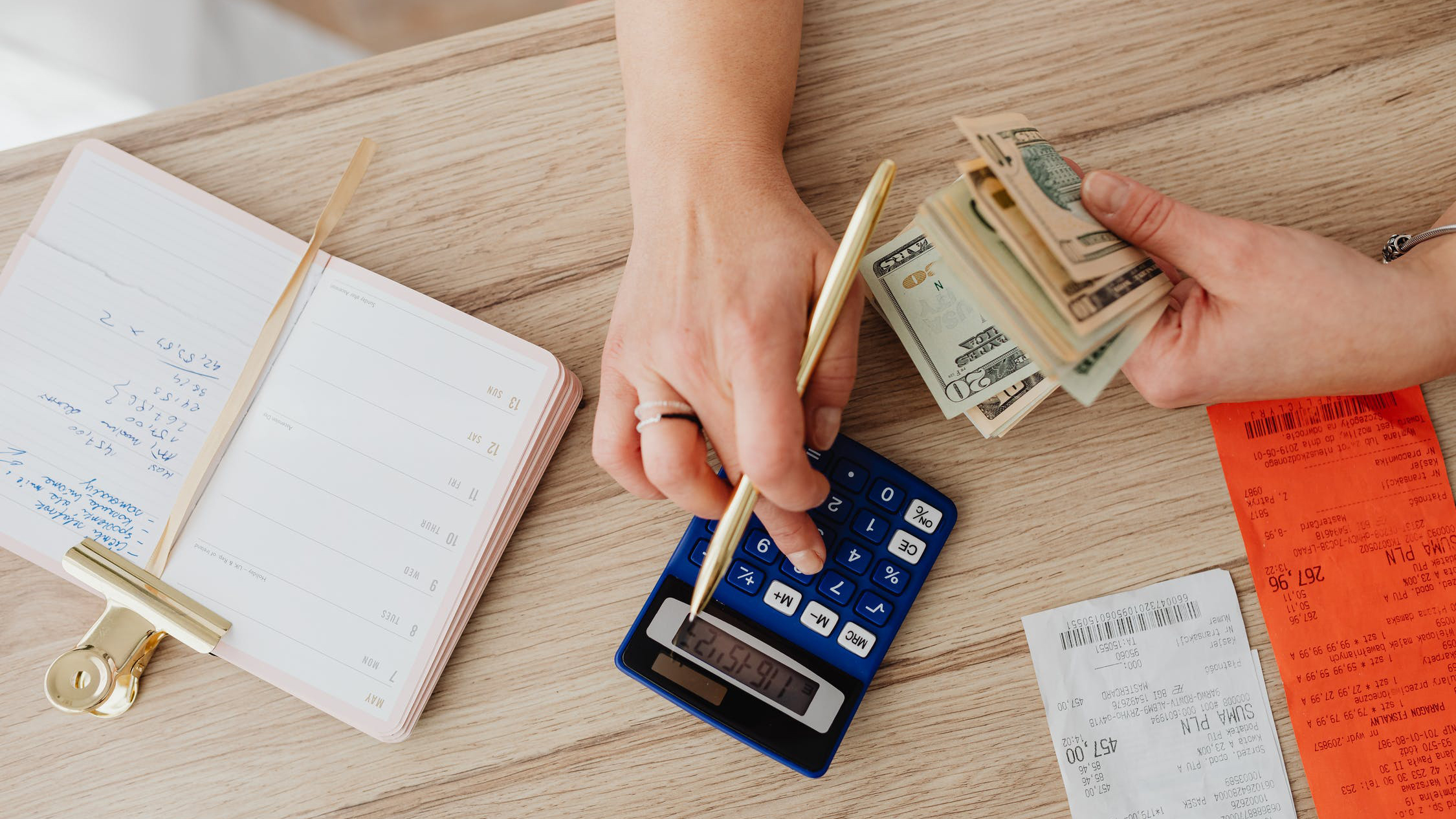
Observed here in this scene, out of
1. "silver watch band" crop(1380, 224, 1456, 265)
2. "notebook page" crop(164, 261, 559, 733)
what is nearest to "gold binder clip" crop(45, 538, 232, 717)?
"notebook page" crop(164, 261, 559, 733)

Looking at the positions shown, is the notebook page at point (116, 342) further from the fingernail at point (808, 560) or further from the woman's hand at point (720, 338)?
the fingernail at point (808, 560)

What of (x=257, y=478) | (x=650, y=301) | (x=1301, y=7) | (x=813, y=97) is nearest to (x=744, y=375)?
(x=650, y=301)

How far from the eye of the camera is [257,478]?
677 mm

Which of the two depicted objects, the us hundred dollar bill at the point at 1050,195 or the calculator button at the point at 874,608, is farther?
the calculator button at the point at 874,608

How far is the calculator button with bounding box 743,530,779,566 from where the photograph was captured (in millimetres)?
673

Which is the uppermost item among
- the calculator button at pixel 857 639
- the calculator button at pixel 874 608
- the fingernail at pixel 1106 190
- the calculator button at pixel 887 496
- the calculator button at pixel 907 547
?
the fingernail at pixel 1106 190

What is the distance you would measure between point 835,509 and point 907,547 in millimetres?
67

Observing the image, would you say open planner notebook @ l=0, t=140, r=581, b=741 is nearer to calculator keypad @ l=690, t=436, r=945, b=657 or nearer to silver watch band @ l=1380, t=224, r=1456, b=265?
calculator keypad @ l=690, t=436, r=945, b=657

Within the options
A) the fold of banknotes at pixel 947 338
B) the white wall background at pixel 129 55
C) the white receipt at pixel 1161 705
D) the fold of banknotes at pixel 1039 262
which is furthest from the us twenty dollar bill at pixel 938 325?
the white wall background at pixel 129 55

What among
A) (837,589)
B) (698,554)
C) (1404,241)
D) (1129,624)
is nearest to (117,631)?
(698,554)

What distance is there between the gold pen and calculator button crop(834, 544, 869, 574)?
14 cm

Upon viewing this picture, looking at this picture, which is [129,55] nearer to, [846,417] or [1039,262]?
[846,417]

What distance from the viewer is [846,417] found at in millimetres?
696

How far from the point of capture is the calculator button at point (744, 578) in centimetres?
67
